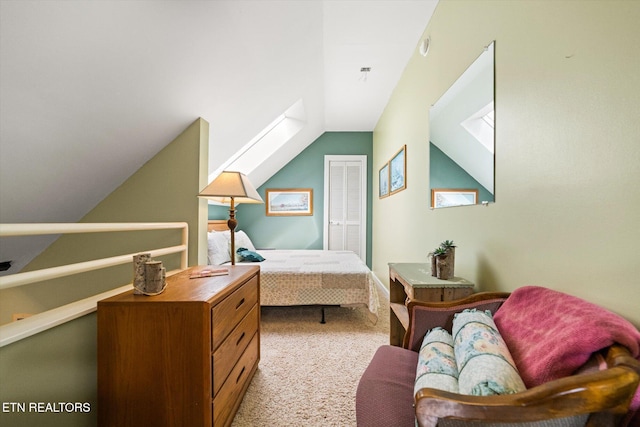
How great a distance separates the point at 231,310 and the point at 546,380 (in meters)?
1.27

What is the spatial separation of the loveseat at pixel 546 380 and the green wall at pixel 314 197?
13.4 ft

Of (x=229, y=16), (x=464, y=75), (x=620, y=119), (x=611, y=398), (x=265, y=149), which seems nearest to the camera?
(x=611, y=398)

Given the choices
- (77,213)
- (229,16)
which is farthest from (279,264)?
(229,16)

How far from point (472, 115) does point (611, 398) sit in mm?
1540

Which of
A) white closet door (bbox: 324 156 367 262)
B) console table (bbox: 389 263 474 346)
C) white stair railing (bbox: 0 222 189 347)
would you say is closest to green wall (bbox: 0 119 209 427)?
white stair railing (bbox: 0 222 189 347)

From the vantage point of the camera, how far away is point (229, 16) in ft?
5.27

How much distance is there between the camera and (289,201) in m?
5.20

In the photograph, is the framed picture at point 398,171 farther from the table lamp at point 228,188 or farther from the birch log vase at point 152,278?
the birch log vase at point 152,278

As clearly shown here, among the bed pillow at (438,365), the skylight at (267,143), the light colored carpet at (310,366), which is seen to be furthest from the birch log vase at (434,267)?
the skylight at (267,143)

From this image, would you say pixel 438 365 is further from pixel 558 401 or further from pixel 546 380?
pixel 558 401

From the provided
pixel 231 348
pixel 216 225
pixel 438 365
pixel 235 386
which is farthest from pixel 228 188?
pixel 216 225

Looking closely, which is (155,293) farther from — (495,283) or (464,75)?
(464,75)

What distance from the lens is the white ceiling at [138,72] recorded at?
1.10 m

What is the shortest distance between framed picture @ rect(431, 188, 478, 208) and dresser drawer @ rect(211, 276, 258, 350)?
58.5 inches
